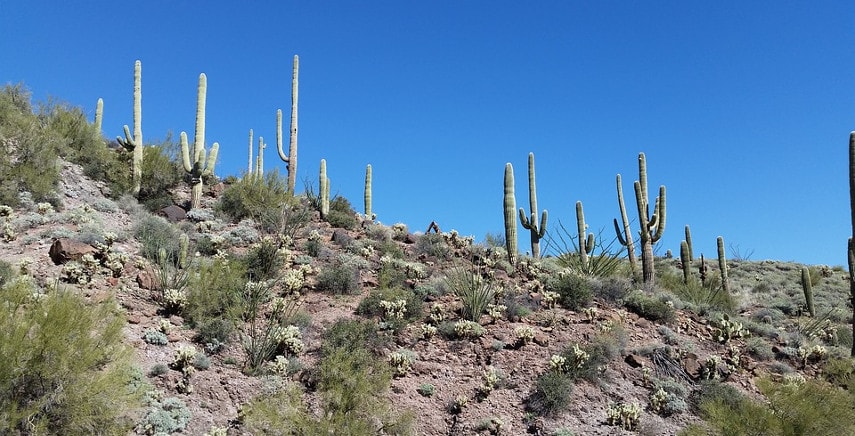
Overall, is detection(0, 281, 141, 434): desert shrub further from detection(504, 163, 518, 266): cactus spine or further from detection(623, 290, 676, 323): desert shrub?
detection(504, 163, 518, 266): cactus spine

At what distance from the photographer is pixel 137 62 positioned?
64.4 ft

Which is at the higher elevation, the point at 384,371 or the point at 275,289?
the point at 275,289

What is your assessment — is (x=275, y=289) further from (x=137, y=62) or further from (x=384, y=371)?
(x=137, y=62)

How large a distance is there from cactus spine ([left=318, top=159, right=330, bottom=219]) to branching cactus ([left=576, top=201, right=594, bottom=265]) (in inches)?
316

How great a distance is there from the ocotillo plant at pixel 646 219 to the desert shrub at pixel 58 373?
532 inches

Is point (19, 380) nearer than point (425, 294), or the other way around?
point (19, 380)

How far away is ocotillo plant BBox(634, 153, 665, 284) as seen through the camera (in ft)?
55.6

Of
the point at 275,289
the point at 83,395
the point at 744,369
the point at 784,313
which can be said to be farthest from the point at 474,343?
the point at 784,313

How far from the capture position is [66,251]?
11.1m

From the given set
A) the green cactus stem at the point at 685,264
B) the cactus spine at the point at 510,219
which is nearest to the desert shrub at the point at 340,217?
the cactus spine at the point at 510,219

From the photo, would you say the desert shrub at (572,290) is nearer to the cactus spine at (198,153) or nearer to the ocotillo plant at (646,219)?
the ocotillo plant at (646,219)

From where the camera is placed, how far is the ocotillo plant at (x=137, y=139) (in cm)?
1856

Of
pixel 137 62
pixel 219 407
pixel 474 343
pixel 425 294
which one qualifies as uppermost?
pixel 137 62

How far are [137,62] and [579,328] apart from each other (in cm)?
1611
